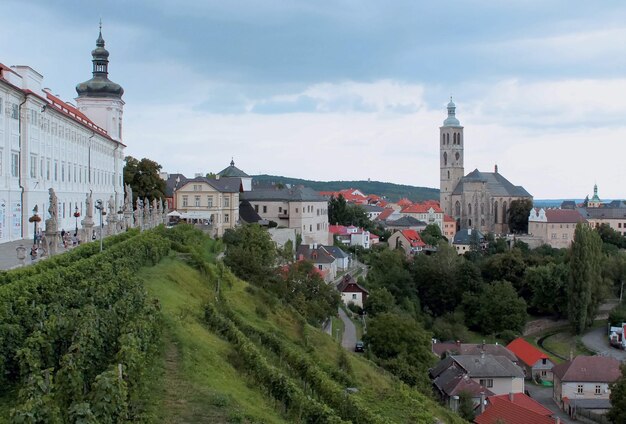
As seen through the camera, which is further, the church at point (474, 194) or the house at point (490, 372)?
the church at point (474, 194)

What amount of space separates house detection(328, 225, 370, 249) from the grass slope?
5702 cm

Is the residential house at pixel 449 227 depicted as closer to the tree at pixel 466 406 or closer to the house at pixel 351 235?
the house at pixel 351 235

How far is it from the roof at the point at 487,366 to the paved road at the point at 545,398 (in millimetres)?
3193

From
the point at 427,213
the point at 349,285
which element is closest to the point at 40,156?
the point at 349,285

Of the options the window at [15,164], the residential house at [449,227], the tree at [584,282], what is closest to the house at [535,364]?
the tree at [584,282]

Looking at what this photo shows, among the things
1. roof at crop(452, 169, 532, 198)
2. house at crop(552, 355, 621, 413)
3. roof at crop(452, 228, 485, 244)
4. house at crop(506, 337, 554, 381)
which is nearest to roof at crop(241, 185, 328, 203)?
house at crop(506, 337, 554, 381)

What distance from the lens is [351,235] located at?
91.3m

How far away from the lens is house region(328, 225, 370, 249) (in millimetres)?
89938

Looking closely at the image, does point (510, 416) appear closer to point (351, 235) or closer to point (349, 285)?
point (349, 285)

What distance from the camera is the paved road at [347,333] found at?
44.2 metres

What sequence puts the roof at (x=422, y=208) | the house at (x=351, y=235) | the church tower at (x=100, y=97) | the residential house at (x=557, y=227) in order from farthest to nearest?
1. the roof at (x=422, y=208)
2. the residential house at (x=557, y=227)
3. the house at (x=351, y=235)
4. the church tower at (x=100, y=97)

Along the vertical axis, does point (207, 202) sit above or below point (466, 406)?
above

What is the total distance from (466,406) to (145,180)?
38.5 m

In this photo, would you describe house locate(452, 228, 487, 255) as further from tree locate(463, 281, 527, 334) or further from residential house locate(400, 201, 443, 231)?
tree locate(463, 281, 527, 334)
